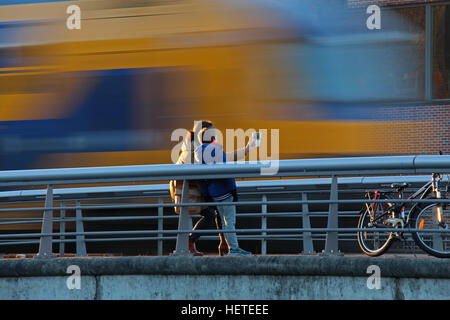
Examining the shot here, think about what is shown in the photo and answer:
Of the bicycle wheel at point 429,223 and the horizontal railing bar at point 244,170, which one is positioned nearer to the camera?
the horizontal railing bar at point 244,170

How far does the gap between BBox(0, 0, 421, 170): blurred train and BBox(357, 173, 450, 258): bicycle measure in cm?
319

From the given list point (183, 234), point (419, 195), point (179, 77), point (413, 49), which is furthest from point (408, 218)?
point (413, 49)

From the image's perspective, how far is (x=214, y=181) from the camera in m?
7.84

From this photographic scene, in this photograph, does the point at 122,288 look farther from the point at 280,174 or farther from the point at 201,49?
the point at 201,49

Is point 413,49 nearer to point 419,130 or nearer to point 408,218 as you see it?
point 419,130

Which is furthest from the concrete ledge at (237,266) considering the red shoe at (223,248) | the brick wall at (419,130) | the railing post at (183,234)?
the brick wall at (419,130)

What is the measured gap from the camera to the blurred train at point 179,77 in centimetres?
1163

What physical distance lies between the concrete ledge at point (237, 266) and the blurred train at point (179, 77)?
500 centimetres

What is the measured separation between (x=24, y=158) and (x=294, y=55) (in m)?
4.38

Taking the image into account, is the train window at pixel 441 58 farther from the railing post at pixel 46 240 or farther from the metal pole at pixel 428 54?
the railing post at pixel 46 240
